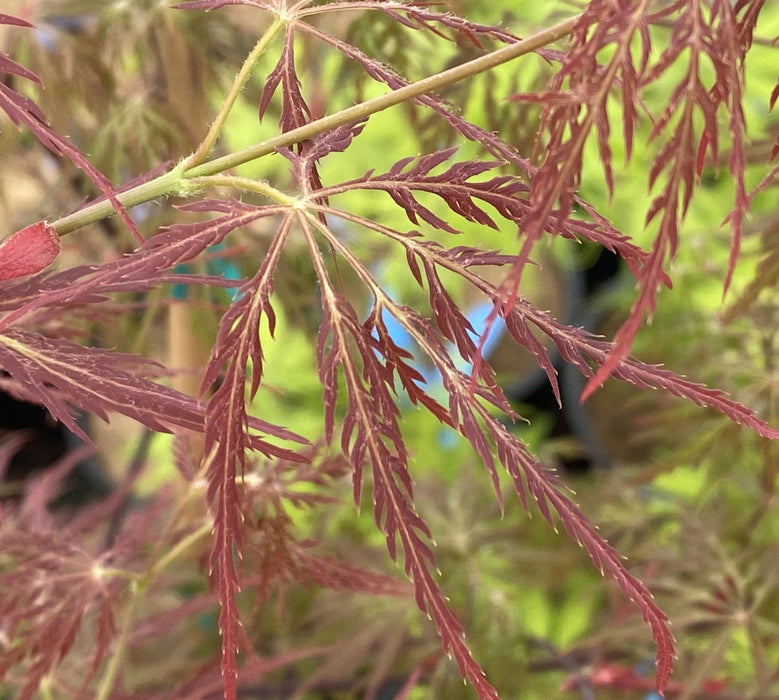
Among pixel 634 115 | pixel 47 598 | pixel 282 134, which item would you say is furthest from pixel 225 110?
pixel 47 598

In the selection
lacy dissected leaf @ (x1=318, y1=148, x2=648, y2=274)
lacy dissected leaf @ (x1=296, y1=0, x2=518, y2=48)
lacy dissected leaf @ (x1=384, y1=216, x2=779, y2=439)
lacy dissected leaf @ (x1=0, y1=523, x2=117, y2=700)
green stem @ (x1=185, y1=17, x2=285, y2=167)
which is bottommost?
Result: lacy dissected leaf @ (x1=0, y1=523, x2=117, y2=700)

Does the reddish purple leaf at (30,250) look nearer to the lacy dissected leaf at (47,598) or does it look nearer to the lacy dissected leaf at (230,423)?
the lacy dissected leaf at (230,423)

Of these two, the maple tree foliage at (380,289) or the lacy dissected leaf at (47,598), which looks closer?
the maple tree foliage at (380,289)

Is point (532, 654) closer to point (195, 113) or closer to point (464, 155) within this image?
point (195, 113)

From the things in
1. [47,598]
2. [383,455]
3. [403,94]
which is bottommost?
[47,598]

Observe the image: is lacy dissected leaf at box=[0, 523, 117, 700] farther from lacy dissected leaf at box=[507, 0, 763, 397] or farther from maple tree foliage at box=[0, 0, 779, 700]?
lacy dissected leaf at box=[507, 0, 763, 397]

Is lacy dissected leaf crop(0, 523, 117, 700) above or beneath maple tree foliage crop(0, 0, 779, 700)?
beneath

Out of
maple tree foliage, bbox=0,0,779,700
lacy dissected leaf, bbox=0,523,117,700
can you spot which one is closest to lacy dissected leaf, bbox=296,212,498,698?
maple tree foliage, bbox=0,0,779,700

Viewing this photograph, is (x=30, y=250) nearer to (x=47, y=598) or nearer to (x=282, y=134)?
(x=282, y=134)

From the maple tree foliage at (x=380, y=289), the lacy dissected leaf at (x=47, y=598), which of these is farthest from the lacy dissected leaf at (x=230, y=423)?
the lacy dissected leaf at (x=47, y=598)

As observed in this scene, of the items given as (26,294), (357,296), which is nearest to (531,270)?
(357,296)
